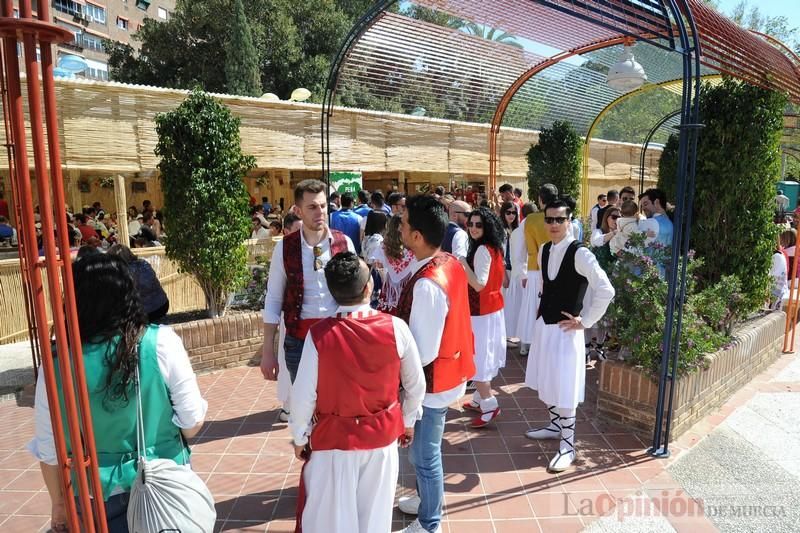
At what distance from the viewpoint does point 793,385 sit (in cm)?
539

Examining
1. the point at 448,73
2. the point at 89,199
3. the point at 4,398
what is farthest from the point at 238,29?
the point at 4,398

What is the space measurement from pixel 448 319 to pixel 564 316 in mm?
1369

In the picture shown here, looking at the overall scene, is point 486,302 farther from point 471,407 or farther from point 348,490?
point 348,490

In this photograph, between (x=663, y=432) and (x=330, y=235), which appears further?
(x=663, y=432)

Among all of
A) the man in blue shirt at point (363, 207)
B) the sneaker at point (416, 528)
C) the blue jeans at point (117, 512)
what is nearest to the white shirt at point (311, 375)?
the blue jeans at point (117, 512)

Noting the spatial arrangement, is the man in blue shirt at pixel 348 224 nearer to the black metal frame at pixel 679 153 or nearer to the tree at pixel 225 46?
the black metal frame at pixel 679 153

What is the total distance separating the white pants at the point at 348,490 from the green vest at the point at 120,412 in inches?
27.8

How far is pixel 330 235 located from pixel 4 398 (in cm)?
399

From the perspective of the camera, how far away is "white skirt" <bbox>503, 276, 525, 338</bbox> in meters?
6.32

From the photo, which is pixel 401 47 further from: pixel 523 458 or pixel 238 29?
pixel 238 29

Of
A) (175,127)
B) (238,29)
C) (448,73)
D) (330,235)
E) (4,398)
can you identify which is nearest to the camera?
(330,235)

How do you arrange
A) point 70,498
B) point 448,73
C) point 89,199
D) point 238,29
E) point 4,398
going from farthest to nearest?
point 238,29 → point 89,199 → point 448,73 → point 4,398 → point 70,498

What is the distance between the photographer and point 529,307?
602 centimetres

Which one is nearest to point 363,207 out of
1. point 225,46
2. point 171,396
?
point 171,396
